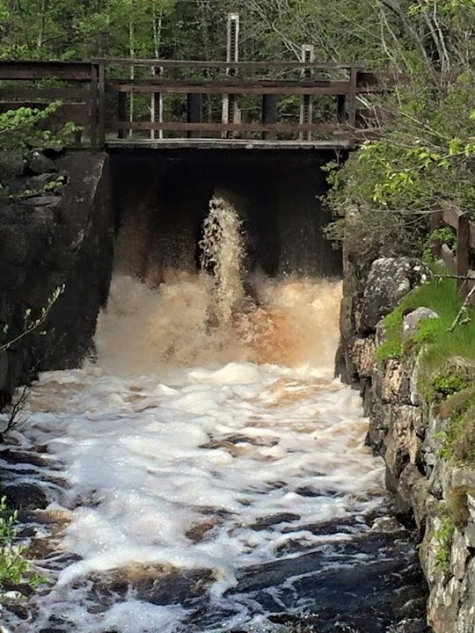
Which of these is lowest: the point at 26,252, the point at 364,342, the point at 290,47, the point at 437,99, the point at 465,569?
the point at 465,569

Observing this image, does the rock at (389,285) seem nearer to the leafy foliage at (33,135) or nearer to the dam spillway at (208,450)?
the dam spillway at (208,450)

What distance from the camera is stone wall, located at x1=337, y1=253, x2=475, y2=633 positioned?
18.3ft

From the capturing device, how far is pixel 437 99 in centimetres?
1173

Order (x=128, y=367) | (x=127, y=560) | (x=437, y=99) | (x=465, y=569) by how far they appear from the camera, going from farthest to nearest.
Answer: (x=128, y=367), (x=437, y=99), (x=127, y=560), (x=465, y=569)

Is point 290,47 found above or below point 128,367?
above

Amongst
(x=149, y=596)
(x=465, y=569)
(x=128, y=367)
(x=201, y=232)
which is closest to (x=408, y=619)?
(x=465, y=569)

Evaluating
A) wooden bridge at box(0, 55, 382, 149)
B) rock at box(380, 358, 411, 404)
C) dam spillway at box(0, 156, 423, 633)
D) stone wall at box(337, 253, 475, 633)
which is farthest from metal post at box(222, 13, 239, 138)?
rock at box(380, 358, 411, 404)

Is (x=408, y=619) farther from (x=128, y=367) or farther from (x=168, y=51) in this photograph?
(x=168, y=51)

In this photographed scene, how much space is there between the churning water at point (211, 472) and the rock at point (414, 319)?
1488mm

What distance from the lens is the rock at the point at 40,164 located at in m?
13.3

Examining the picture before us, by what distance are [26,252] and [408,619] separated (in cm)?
780

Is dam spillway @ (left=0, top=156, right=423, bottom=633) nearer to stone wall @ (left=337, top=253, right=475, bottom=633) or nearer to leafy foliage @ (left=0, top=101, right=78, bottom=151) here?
stone wall @ (left=337, top=253, right=475, bottom=633)

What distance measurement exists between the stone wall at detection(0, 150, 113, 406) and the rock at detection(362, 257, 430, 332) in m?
4.07

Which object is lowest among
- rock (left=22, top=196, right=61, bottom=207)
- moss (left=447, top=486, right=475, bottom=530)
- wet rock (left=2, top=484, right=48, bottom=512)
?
wet rock (left=2, top=484, right=48, bottom=512)
